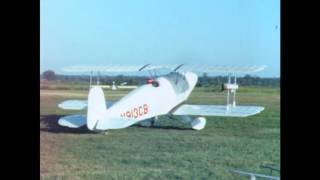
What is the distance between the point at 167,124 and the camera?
1.78 meters

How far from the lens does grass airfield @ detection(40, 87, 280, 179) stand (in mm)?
1207

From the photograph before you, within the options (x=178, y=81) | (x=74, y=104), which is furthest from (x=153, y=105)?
(x=74, y=104)

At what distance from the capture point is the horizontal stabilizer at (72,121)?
1522 mm

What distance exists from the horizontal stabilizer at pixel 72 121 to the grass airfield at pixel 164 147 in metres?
0.04

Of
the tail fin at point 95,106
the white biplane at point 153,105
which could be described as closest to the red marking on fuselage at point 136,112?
the white biplane at point 153,105

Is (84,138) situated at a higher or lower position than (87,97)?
lower

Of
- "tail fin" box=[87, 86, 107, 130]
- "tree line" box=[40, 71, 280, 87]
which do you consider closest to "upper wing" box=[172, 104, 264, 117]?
"tree line" box=[40, 71, 280, 87]

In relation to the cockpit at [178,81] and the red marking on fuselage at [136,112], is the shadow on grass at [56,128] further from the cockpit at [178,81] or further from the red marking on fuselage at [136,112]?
the cockpit at [178,81]

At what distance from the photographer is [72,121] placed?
158cm

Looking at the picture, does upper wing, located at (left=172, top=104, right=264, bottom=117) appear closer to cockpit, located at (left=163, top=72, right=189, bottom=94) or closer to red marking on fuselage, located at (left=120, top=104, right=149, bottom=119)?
cockpit, located at (left=163, top=72, right=189, bottom=94)
